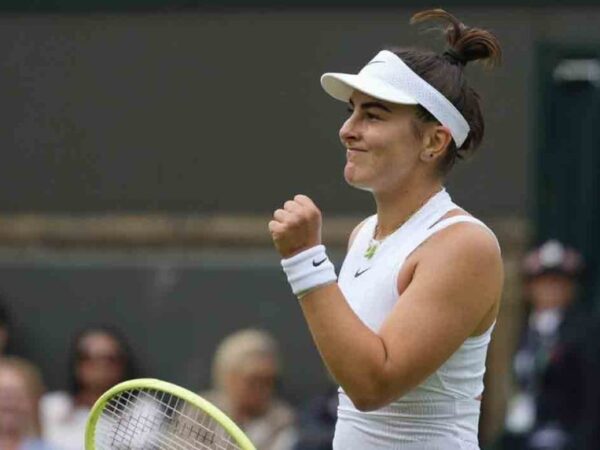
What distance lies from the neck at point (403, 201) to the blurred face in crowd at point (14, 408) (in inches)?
Result: 128

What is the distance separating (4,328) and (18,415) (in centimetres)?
115

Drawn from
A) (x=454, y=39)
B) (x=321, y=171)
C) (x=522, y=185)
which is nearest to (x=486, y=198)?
(x=522, y=185)

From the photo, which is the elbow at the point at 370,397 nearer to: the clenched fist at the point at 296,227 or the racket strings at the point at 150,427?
the clenched fist at the point at 296,227

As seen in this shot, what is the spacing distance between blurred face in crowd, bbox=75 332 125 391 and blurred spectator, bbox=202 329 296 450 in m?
0.41

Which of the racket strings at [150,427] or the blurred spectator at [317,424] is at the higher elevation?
the racket strings at [150,427]

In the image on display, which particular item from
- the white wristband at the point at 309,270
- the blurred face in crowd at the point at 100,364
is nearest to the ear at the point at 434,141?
the white wristband at the point at 309,270

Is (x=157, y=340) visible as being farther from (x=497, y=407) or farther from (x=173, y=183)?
(x=497, y=407)

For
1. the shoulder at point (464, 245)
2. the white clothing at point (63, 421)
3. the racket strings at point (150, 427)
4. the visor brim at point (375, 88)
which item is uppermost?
the visor brim at point (375, 88)

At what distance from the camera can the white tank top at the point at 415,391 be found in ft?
11.5

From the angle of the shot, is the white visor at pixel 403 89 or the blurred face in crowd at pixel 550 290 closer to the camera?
the white visor at pixel 403 89

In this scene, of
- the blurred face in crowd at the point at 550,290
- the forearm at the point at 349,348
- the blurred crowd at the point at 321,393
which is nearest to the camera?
the forearm at the point at 349,348

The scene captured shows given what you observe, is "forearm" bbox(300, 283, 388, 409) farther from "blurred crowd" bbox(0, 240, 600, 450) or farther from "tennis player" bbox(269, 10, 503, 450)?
"blurred crowd" bbox(0, 240, 600, 450)

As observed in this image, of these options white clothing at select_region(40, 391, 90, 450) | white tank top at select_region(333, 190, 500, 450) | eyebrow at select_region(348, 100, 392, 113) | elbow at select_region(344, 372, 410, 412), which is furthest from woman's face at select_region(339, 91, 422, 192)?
white clothing at select_region(40, 391, 90, 450)

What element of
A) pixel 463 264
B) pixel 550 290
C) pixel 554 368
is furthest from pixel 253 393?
pixel 463 264
